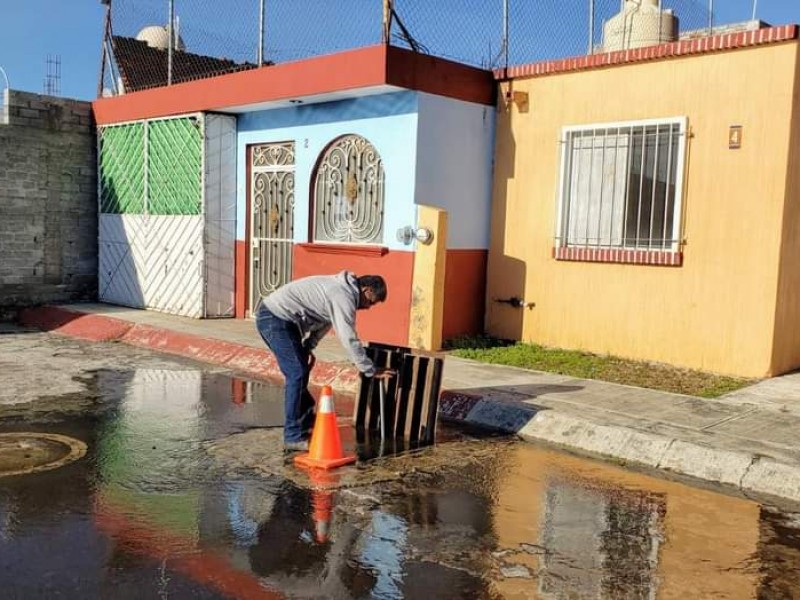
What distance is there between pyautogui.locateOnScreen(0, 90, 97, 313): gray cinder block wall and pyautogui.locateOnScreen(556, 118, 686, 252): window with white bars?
9.28m

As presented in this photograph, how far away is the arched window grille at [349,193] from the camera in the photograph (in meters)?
10.9

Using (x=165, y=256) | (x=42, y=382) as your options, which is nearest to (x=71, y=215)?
(x=165, y=256)

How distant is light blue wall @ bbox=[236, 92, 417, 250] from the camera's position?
10.3 meters

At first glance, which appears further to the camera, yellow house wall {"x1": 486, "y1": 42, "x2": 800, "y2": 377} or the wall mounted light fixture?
the wall mounted light fixture

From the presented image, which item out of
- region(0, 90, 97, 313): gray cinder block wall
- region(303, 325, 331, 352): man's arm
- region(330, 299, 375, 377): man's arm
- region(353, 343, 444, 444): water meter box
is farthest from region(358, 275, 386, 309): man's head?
region(0, 90, 97, 313): gray cinder block wall

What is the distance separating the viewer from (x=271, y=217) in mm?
12703

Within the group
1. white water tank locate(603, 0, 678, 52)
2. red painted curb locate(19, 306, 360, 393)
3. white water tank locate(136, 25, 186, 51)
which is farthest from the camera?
white water tank locate(136, 25, 186, 51)

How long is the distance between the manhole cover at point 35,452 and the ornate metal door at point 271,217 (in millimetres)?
6165

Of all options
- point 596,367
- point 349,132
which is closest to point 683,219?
point 596,367

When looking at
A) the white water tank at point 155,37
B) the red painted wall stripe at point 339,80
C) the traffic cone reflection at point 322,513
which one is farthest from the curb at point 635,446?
the white water tank at point 155,37

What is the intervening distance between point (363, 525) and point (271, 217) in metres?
8.46

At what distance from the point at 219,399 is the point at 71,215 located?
8.31 metres

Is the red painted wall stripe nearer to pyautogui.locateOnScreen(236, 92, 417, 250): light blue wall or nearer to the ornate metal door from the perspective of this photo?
pyautogui.locateOnScreen(236, 92, 417, 250): light blue wall

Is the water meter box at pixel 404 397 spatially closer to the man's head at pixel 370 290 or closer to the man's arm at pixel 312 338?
the man's arm at pixel 312 338
